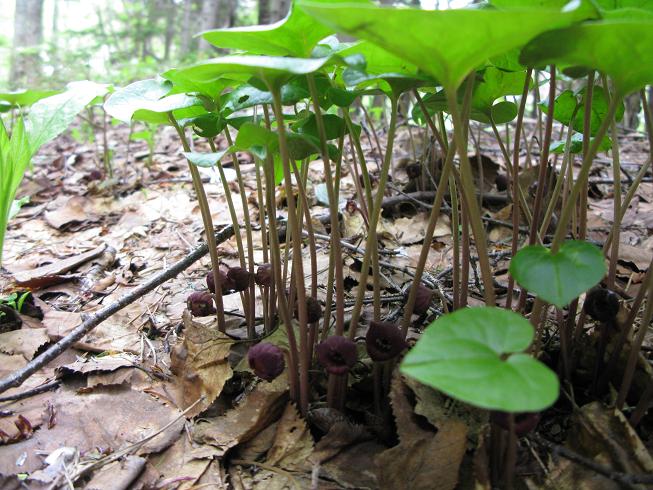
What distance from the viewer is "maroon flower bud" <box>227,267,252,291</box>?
1.00 m

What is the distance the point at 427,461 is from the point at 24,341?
933 millimetres

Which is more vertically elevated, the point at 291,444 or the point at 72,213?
the point at 291,444

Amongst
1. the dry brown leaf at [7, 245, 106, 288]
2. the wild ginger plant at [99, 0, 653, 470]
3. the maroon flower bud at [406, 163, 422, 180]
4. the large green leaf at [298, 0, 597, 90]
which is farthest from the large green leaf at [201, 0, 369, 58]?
the maroon flower bud at [406, 163, 422, 180]

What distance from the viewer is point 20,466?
0.75m

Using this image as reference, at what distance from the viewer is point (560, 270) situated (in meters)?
0.58

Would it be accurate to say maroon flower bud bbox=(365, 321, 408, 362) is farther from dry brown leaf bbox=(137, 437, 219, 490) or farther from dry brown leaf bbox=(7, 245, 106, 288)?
dry brown leaf bbox=(7, 245, 106, 288)

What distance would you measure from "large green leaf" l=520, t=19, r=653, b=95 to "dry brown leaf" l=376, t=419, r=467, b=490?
1.63ft

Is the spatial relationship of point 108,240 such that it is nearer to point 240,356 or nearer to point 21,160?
point 21,160

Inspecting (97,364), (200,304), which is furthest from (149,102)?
(97,364)

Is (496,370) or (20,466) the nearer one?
(496,370)

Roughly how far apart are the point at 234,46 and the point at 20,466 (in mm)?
717

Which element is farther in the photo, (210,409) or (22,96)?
(22,96)

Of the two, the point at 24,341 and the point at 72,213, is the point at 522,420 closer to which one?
the point at 24,341

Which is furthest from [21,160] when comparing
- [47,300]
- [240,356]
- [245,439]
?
[245,439]
